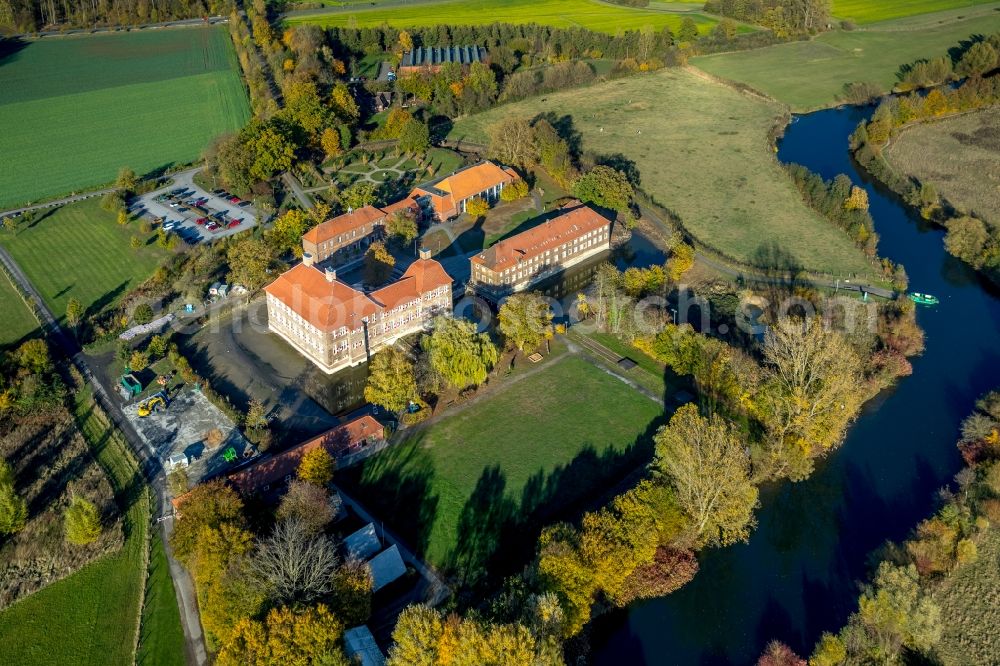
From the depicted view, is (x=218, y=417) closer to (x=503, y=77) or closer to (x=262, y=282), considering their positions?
(x=262, y=282)

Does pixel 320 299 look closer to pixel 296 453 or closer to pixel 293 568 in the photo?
pixel 296 453

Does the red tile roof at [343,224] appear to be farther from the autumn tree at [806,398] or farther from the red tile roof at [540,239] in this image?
the autumn tree at [806,398]

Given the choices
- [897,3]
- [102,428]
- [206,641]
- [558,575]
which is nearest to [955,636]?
[558,575]

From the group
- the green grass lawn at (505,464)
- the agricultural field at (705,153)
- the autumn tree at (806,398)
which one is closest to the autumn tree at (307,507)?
the green grass lawn at (505,464)

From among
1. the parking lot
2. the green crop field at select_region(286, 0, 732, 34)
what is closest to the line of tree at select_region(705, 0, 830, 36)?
the green crop field at select_region(286, 0, 732, 34)

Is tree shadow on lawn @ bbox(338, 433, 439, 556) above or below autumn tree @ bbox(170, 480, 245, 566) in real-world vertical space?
below

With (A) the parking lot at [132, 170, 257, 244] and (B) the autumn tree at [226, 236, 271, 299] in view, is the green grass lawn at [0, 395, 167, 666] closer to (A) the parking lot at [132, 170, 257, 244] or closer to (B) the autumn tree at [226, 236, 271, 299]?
(B) the autumn tree at [226, 236, 271, 299]

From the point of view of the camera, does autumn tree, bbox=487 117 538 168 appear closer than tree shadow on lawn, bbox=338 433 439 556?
No
